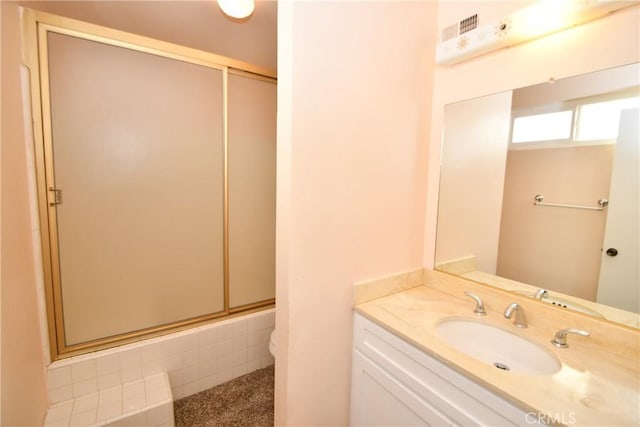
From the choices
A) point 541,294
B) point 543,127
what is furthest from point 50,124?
point 541,294

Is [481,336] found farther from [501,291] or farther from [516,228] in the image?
[516,228]

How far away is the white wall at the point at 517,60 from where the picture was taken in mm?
941

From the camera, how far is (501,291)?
1249 mm

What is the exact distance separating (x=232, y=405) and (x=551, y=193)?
2041 millimetres

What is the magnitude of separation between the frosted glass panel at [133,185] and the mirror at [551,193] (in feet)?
4.76

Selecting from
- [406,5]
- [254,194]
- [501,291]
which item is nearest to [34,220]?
[254,194]

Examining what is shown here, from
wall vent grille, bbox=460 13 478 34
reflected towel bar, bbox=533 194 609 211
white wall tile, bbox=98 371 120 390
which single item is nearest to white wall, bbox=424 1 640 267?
wall vent grille, bbox=460 13 478 34

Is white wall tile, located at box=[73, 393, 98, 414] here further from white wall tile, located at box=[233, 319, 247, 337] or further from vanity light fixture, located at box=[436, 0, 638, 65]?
vanity light fixture, located at box=[436, 0, 638, 65]

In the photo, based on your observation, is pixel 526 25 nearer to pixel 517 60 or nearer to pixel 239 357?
pixel 517 60

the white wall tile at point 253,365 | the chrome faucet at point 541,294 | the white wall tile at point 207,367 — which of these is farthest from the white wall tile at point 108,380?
the chrome faucet at point 541,294

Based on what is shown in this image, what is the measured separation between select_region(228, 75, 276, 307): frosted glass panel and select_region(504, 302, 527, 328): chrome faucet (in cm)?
151

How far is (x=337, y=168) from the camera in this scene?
117cm

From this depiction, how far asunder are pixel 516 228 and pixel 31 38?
2.44m

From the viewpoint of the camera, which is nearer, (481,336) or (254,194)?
(481,336)
